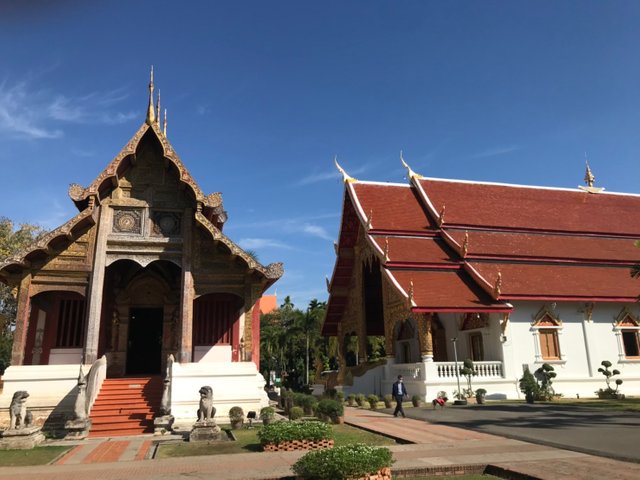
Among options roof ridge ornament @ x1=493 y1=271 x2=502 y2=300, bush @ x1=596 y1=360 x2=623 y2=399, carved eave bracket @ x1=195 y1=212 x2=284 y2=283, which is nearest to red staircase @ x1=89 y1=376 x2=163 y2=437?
carved eave bracket @ x1=195 y1=212 x2=284 y2=283

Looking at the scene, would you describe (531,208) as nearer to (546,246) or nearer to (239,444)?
(546,246)

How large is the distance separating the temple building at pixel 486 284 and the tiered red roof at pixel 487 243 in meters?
0.06

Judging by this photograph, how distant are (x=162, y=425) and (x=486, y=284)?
12.3 meters

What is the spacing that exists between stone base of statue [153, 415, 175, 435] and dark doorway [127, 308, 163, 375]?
461 centimetres

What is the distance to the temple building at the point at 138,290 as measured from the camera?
457 inches

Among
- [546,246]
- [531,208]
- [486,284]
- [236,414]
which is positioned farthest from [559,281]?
[236,414]

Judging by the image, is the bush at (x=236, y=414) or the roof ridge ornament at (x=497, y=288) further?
the roof ridge ornament at (x=497, y=288)

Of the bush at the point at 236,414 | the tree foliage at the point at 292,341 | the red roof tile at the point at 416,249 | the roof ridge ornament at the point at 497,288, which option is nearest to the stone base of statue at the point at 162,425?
the bush at the point at 236,414

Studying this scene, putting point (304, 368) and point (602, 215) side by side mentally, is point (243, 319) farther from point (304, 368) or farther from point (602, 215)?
point (304, 368)

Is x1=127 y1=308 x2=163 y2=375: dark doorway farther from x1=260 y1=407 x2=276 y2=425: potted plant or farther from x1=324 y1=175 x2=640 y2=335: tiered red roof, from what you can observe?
x1=324 y1=175 x2=640 y2=335: tiered red roof

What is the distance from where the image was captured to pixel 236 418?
10.8 meters

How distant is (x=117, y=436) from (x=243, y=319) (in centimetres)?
389

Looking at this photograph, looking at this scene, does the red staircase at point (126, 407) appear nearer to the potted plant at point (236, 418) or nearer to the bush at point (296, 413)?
the potted plant at point (236, 418)

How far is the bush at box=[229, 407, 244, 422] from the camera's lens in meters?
10.9
